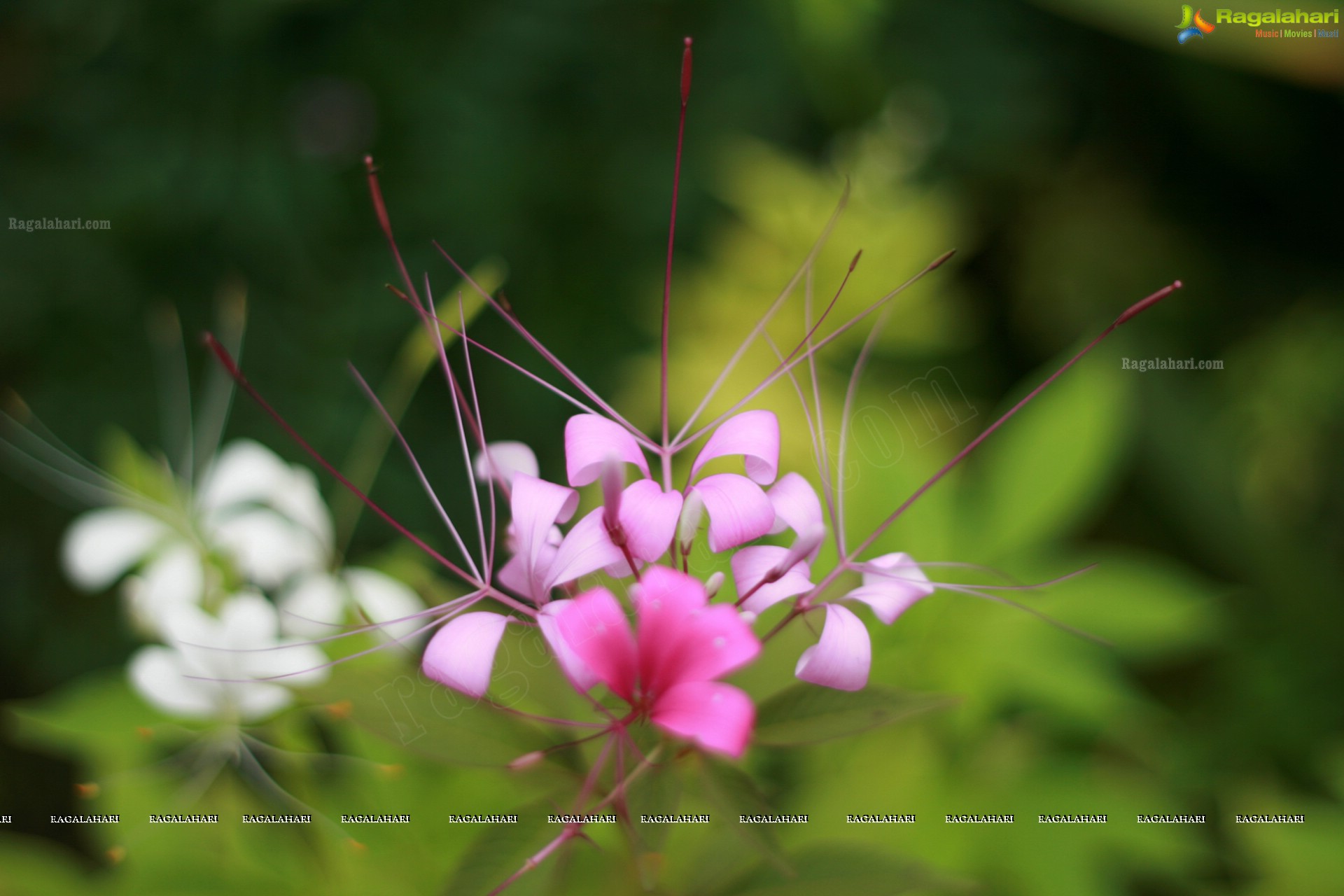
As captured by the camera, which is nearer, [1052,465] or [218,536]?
[218,536]

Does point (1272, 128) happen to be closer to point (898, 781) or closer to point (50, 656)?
point (898, 781)

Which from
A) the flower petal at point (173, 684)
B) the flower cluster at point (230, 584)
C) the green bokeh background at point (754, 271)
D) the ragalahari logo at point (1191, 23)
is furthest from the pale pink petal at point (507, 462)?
the ragalahari logo at point (1191, 23)

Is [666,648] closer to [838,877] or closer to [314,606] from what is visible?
[838,877]

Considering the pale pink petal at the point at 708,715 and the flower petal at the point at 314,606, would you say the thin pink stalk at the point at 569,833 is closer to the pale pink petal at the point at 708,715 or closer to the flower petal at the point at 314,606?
A: the pale pink petal at the point at 708,715

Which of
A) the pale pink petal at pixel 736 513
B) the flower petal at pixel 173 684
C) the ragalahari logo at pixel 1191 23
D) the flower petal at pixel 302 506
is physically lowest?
the flower petal at pixel 173 684

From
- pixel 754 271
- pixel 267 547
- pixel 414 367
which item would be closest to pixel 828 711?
pixel 414 367

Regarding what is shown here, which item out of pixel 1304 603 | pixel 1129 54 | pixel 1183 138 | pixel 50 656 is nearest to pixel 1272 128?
pixel 1183 138
